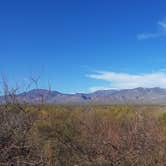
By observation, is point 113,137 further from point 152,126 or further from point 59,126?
point 59,126

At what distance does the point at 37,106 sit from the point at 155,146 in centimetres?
484

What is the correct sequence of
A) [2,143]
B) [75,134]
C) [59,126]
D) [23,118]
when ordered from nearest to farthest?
[2,143]
[23,118]
[75,134]
[59,126]

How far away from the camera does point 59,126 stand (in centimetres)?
1905

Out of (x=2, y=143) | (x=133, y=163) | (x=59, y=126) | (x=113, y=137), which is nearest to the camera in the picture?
(x=2, y=143)

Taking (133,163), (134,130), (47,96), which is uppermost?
(47,96)

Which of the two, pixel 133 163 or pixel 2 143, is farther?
pixel 133 163

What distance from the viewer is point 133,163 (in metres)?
13.4

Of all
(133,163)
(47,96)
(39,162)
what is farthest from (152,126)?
(39,162)

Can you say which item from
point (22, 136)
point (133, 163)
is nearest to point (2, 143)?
point (22, 136)

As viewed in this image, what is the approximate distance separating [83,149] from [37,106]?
429 cm

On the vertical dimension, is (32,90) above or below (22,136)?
above

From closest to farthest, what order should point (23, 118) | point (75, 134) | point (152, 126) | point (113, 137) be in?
point (23, 118) < point (113, 137) < point (152, 126) < point (75, 134)

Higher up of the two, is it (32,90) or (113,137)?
(32,90)

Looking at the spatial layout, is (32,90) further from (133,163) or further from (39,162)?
(133,163)
